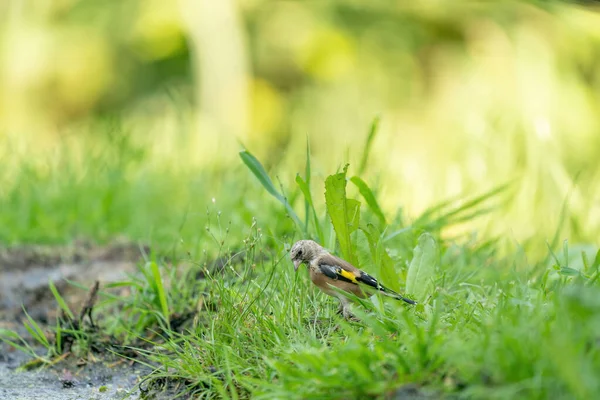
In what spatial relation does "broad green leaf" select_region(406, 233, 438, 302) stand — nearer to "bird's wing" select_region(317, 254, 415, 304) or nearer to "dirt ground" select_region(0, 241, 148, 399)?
"bird's wing" select_region(317, 254, 415, 304)

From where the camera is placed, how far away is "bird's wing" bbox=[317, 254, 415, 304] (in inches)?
108

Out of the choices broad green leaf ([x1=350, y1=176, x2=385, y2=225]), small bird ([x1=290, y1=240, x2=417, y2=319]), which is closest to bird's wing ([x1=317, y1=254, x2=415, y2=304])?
small bird ([x1=290, y1=240, x2=417, y2=319])

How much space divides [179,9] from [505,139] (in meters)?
4.85

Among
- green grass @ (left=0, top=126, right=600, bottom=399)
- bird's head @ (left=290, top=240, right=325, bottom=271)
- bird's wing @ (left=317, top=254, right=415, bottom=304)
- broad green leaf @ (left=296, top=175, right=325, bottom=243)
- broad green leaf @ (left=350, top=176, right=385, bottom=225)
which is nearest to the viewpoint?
green grass @ (left=0, top=126, right=600, bottom=399)

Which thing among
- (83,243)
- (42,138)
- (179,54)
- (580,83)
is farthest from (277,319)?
(179,54)

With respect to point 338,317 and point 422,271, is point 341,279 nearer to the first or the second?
point 338,317

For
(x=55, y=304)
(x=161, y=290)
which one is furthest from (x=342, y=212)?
(x=55, y=304)

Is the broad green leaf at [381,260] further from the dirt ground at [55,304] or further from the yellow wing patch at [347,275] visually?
the dirt ground at [55,304]

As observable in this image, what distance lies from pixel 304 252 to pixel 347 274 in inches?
7.7

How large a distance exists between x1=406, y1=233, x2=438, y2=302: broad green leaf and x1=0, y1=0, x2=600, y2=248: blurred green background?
1507 millimetres

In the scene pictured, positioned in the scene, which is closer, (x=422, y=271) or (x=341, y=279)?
(x=341, y=279)

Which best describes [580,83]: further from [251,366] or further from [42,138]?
[251,366]

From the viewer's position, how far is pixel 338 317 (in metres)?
2.76

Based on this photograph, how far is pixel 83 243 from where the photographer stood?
4.79 meters
